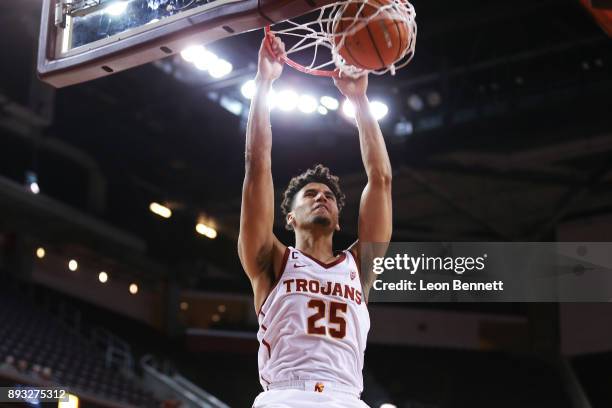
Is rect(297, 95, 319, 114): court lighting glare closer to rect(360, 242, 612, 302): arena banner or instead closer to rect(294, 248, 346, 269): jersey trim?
rect(360, 242, 612, 302): arena banner

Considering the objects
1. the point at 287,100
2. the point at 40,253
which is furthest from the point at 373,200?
the point at 40,253

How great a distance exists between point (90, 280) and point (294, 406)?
50.6 ft

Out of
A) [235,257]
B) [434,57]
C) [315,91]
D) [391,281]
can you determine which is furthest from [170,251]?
[391,281]

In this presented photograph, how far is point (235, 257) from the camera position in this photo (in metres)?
18.5

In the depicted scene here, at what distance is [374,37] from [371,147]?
50cm

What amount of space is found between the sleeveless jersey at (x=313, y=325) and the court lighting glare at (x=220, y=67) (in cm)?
940

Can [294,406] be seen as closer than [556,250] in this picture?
Yes

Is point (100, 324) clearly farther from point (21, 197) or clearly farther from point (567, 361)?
point (567, 361)

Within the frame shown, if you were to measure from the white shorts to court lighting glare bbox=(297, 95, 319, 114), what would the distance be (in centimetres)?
1000

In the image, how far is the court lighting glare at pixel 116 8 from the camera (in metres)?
3.98

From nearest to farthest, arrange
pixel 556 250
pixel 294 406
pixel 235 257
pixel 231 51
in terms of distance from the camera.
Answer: pixel 294 406 < pixel 231 51 < pixel 556 250 < pixel 235 257

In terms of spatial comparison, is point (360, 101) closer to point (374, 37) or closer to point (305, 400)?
point (374, 37)

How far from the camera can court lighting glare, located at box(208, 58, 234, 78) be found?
494 inches

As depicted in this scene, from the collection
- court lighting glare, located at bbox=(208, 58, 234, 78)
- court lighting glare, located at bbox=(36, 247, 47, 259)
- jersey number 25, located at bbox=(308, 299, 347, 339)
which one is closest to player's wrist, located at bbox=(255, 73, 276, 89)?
jersey number 25, located at bbox=(308, 299, 347, 339)
